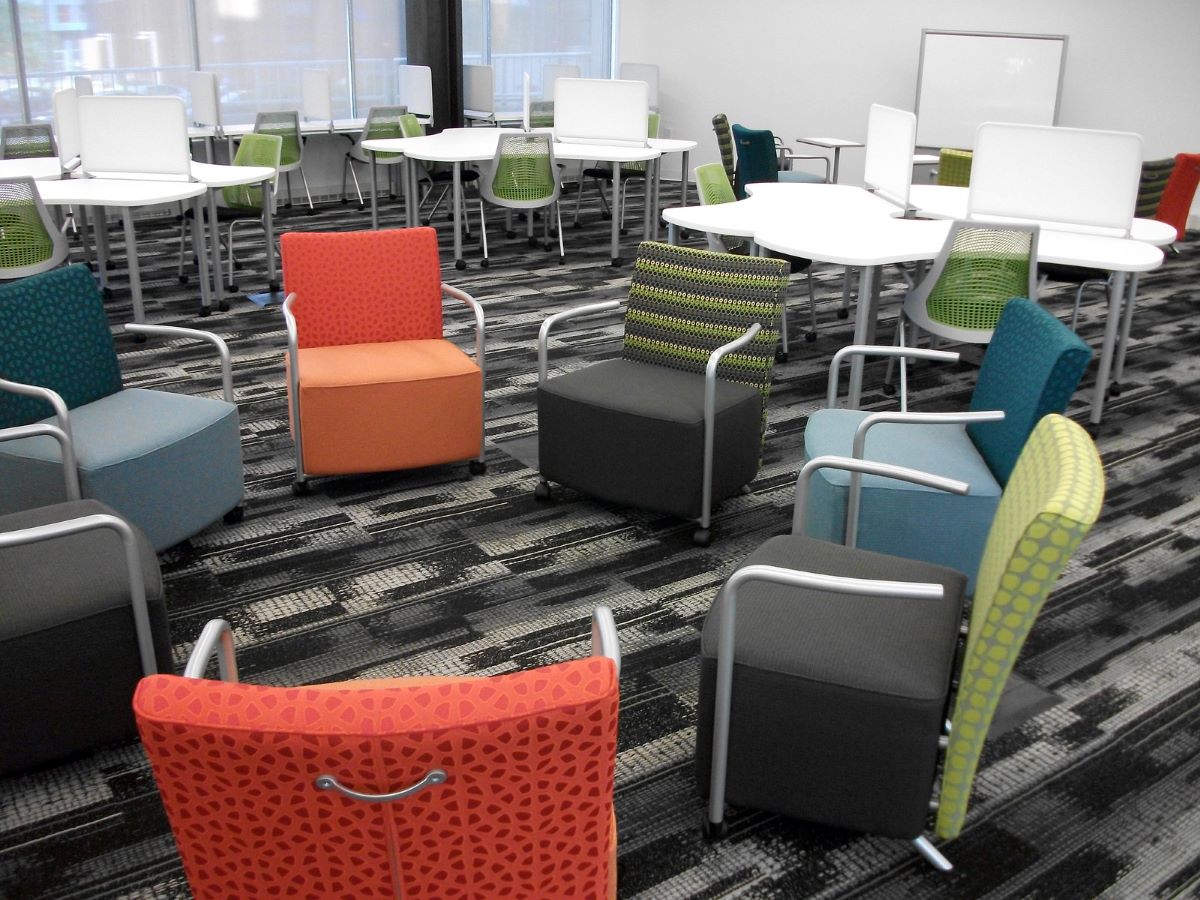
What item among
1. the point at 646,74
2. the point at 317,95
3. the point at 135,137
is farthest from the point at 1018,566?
the point at 646,74

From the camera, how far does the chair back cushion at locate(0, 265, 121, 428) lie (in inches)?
113

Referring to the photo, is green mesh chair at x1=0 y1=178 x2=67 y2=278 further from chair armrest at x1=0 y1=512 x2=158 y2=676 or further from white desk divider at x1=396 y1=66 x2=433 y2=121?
white desk divider at x1=396 y1=66 x2=433 y2=121

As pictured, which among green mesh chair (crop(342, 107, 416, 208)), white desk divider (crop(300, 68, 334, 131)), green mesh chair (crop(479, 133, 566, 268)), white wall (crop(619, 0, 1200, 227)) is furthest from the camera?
white desk divider (crop(300, 68, 334, 131))

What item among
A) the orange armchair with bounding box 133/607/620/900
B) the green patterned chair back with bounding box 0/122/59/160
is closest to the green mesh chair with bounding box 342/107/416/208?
the green patterned chair back with bounding box 0/122/59/160

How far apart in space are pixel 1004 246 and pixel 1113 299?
0.66m

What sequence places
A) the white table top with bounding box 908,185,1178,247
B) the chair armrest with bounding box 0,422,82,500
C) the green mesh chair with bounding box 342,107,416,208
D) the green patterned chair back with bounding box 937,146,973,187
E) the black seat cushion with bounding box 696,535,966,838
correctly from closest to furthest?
the black seat cushion with bounding box 696,535,966,838 < the chair armrest with bounding box 0,422,82,500 < the white table top with bounding box 908,185,1178,247 < the green patterned chair back with bounding box 937,146,973,187 < the green mesh chair with bounding box 342,107,416,208

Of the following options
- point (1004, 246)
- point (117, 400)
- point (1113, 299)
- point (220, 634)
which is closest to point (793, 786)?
point (220, 634)

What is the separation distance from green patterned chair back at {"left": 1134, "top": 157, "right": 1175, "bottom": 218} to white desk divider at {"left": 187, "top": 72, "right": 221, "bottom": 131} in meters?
6.03

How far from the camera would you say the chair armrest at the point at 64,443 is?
8.33 ft

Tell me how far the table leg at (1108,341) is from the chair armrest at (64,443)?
3.51 metres

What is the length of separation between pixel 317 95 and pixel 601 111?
108 inches

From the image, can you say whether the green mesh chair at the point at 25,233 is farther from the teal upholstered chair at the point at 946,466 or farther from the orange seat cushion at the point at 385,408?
the teal upholstered chair at the point at 946,466

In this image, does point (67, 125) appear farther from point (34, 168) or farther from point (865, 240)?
point (865, 240)

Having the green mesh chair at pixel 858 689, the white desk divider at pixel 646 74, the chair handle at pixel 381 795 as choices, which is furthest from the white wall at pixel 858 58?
the chair handle at pixel 381 795
